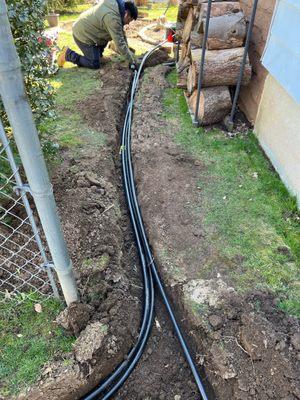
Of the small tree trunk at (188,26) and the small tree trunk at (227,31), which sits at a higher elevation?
the small tree trunk at (227,31)

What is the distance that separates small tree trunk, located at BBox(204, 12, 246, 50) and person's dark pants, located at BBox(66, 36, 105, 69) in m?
2.70

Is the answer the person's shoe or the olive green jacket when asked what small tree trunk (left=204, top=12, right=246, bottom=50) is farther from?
the person's shoe

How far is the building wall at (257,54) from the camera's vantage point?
427 cm

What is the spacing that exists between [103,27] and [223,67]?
287cm

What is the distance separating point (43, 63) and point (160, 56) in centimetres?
433

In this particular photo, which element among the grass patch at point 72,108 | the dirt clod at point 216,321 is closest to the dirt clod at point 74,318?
the dirt clod at point 216,321

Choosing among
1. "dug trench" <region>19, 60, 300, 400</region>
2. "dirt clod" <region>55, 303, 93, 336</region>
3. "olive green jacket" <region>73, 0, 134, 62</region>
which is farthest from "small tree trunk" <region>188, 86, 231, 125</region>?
"dirt clod" <region>55, 303, 93, 336</region>

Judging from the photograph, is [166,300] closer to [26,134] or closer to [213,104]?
[26,134]

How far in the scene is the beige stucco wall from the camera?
3.54 meters

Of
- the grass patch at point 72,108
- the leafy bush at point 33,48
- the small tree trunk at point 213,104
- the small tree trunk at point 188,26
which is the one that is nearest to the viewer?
the leafy bush at point 33,48

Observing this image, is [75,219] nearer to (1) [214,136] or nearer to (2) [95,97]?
(1) [214,136]

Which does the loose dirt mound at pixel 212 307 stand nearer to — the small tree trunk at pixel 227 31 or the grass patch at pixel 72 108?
the grass patch at pixel 72 108

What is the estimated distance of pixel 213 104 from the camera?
4.62 m

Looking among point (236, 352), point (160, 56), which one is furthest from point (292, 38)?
point (160, 56)
